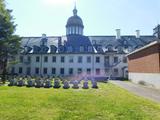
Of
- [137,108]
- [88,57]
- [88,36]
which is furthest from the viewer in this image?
[88,36]

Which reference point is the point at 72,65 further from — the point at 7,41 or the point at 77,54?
the point at 7,41

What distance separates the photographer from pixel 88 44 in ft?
192

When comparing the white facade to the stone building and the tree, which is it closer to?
the stone building

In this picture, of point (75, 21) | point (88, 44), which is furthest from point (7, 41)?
point (75, 21)

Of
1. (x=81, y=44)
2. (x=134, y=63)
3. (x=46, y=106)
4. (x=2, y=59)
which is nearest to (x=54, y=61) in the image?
(x=81, y=44)

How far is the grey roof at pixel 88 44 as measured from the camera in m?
57.9

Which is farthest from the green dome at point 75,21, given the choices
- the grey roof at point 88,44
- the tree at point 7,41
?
the tree at point 7,41

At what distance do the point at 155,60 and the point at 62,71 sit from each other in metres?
31.8

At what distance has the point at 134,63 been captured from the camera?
1555 inches

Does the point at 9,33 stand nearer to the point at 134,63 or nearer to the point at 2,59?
the point at 2,59

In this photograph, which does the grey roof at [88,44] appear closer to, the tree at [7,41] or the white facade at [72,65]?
the white facade at [72,65]

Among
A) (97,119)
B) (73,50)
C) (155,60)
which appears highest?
(73,50)

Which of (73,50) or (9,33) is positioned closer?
(9,33)

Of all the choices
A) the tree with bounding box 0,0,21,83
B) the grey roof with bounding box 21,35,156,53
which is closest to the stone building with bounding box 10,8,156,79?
the grey roof with bounding box 21,35,156,53
